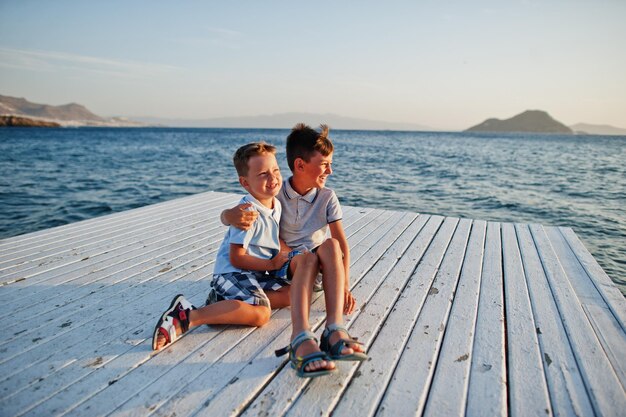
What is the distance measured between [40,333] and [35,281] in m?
0.98

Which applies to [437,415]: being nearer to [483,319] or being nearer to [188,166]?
[483,319]

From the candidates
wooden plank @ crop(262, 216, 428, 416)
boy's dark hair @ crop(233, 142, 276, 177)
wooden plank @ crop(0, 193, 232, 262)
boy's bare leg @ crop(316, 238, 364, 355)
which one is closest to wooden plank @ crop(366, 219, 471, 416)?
wooden plank @ crop(262, 216, 428, 416)

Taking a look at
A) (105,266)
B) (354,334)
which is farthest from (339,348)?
(105,266)

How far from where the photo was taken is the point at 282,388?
1.70 meters

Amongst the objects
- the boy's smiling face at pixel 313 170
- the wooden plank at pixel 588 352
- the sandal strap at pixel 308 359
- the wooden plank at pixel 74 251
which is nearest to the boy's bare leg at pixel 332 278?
the sandal strap at pixel 308 359

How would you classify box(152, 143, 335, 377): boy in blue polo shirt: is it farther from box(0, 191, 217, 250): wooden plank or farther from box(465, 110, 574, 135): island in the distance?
box(465, 110, 574, 135): island in the distance

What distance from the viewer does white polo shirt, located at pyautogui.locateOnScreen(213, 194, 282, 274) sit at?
2.21m

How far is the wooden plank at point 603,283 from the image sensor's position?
2.57m

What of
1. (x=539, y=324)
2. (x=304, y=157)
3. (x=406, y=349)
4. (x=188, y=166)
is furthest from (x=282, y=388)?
(x=188, y=166)

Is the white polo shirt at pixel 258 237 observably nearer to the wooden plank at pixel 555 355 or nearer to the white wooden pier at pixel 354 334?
the white wooden pier at pixel 354 334

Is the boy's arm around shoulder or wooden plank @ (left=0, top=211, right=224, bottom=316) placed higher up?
the boy's arm around shoulder

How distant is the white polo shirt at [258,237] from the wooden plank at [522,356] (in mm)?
1492

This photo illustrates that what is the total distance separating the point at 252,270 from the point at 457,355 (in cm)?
130

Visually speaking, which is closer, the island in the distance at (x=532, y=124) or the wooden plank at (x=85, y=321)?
the wooden plank at (x=85, y=321)
